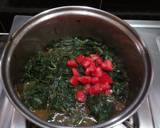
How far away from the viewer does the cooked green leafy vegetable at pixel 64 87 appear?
38.0 inches

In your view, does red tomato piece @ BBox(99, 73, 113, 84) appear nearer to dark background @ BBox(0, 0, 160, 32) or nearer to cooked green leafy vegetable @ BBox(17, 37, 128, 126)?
cooked green leafy vegetable @ BBox(17, 37, 128, 126)

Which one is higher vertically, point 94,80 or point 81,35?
point 81,35

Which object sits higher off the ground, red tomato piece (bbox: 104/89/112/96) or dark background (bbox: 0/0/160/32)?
dark background (bbox: 0/0/160/32)

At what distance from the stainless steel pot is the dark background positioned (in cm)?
19

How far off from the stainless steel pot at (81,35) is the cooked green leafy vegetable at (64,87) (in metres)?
0.03

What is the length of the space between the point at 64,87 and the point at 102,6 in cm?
43

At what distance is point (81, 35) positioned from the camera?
1126 millimetres

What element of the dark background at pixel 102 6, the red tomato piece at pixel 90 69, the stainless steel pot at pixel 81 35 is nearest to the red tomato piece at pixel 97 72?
the red tomato piece at pixel 90 69

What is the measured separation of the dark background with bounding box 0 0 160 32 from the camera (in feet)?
4.04

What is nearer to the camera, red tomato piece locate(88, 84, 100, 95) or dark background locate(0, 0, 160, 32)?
red tomato piece locate(88, 84, 100, 95)

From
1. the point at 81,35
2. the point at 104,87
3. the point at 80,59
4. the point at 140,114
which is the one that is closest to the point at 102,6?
the point at 81,35

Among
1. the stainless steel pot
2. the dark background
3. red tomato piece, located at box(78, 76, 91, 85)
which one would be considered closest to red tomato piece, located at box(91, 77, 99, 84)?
red tomato piece, located at box(78, 76, 91, 85)

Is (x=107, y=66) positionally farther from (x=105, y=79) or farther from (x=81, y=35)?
(x=81, y=35)

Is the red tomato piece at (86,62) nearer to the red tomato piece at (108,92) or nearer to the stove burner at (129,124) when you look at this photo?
the red tomato piece at (108,92)
